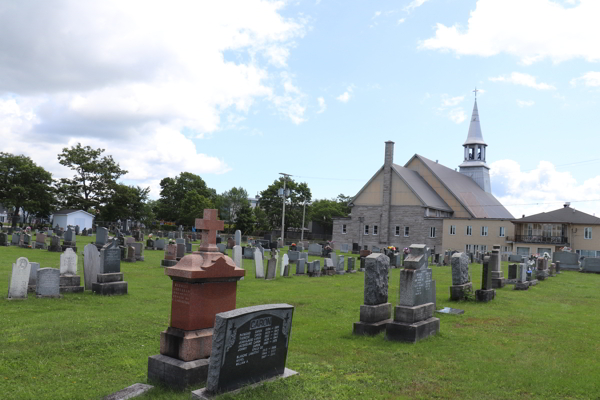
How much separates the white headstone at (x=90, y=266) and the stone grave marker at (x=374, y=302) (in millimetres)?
8041

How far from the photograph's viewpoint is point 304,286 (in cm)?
1650

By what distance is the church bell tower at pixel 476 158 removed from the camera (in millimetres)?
61281

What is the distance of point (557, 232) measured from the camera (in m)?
41.3

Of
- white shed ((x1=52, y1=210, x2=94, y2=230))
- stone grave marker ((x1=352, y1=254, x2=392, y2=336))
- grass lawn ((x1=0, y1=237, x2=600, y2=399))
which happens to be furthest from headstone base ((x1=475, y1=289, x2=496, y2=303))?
white shed ((x1=52, y1=210, x2=94, y2=230))

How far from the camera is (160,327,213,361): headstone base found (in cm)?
582

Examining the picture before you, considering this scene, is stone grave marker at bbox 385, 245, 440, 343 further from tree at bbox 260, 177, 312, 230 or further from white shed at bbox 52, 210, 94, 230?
tree at bbox 260, 177, 312, 230

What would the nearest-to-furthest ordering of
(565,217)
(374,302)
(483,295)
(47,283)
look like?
(374,302)
(47,283)
(483,295)
(565,217)

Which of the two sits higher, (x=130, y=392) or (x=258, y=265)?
(x=258, y=265)

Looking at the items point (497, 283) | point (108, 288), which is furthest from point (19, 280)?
point (497, 283)

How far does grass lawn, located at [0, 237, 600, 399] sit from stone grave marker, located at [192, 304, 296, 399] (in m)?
0.22

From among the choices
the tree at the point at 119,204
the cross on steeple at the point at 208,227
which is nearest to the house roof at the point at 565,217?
the cross on steeple at the point at 208,227

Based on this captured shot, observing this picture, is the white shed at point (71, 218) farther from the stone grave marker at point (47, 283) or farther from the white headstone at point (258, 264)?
the stone grave marker at point (47, 283)

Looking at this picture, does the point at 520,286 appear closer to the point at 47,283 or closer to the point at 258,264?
the point at 258,264

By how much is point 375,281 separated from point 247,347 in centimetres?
460
